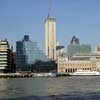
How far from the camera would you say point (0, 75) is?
200 meters

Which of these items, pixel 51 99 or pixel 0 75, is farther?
pixel 0 75

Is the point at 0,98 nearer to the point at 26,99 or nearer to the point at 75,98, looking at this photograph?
the point at 26,99

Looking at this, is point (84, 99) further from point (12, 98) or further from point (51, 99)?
point (12, 98)

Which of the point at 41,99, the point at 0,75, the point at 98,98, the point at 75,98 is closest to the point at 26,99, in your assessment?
the point at 41,99

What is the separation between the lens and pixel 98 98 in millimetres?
55656

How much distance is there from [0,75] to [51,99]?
148 metres

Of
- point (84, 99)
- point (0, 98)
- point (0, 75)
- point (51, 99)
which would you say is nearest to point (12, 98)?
point (0, 98)

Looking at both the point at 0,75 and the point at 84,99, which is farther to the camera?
the point at 0,75

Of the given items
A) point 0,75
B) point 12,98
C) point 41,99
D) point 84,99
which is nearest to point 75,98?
point 84,99

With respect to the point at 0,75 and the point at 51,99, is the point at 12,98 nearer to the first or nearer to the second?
the point at 51,99

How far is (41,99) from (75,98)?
16.9 ft

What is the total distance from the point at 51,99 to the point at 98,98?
709 centimetres

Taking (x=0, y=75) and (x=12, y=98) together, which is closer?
(x=12, y=98)

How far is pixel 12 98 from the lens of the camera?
57.1m
